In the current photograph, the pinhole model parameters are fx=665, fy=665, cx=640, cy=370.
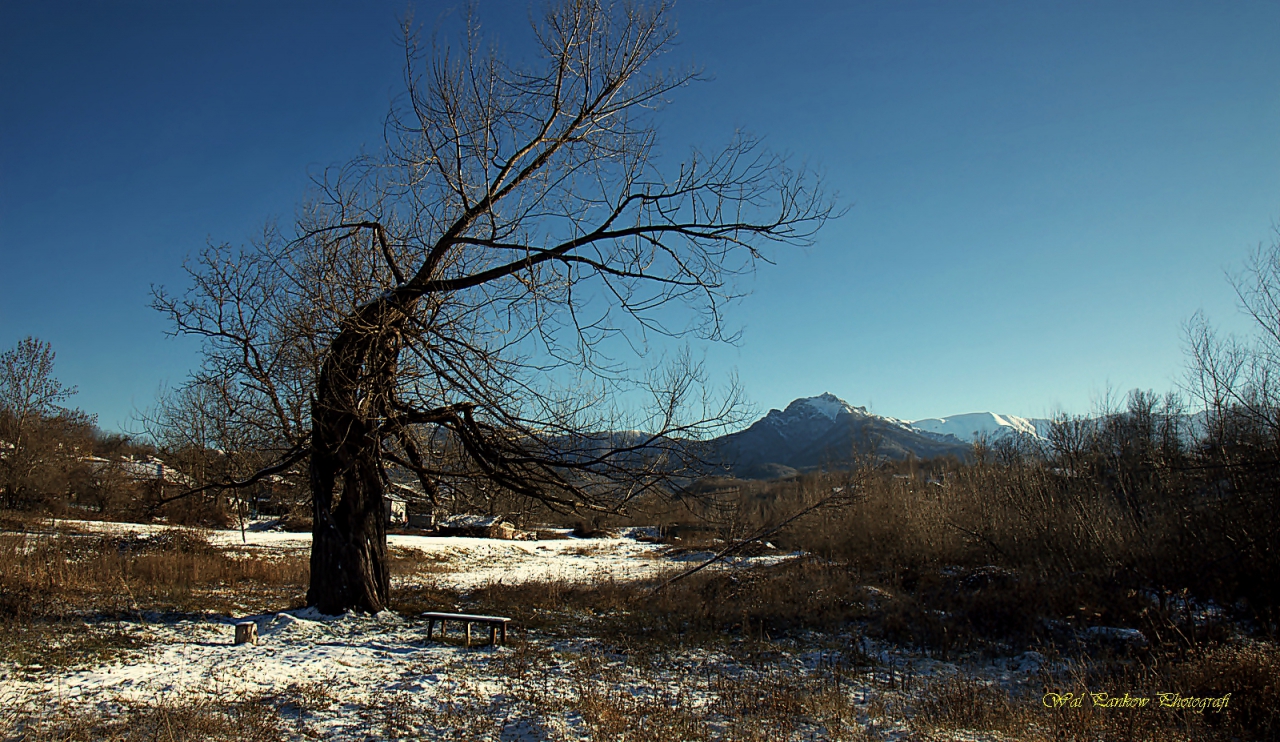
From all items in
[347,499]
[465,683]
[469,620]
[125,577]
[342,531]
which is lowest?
[465,683]

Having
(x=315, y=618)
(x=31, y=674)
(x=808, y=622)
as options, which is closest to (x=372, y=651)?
(x=315, y=618)

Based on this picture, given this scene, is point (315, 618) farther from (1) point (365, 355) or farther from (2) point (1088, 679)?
(2) point (1088, 679)

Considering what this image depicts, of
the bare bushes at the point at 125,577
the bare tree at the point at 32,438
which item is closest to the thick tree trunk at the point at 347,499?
the bare bushes at the point at 125,577

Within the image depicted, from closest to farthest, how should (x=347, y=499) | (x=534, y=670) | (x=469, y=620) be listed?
(x=534, y=670), (x=469, y=620), (x=347, y=499)

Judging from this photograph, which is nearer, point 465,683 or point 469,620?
point 465,683

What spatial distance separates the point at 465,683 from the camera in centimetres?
744

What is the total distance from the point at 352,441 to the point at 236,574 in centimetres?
889

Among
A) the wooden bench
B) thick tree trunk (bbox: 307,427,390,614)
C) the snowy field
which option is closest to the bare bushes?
the snowy field

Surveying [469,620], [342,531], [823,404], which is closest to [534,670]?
[469,620]

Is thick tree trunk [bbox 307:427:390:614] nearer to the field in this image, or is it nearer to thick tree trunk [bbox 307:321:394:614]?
thick tree trunk [bbox 307:321:394:614]

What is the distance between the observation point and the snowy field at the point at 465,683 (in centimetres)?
595

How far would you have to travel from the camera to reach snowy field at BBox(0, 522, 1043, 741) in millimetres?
5945

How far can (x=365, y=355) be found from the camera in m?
9.08

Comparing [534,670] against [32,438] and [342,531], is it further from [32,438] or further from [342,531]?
[32,438]
